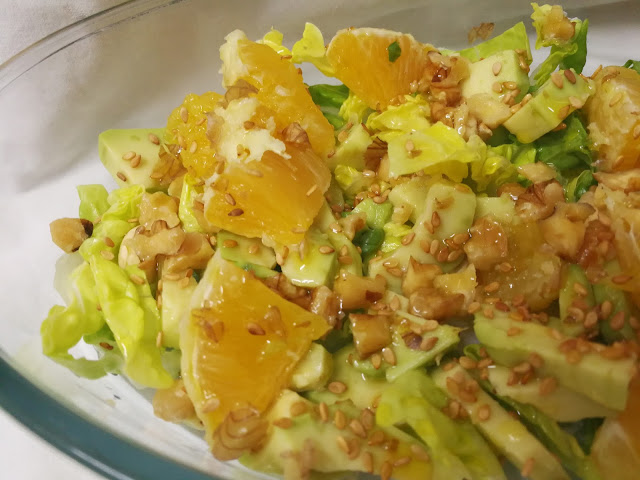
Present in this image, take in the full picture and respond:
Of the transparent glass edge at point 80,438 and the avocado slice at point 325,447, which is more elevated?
the transparent glass edge at point 80,438

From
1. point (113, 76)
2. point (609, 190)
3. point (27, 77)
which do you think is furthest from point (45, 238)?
point (609, 190)

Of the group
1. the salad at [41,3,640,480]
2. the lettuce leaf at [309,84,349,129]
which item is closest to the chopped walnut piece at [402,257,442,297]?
the salad at [41,3,640,480]

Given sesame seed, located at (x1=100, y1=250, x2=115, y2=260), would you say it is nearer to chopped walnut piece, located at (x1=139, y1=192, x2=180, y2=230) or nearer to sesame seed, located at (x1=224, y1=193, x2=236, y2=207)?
chopped walnut piece, located at (x1=139, y1=192, x2=180, y2=230)

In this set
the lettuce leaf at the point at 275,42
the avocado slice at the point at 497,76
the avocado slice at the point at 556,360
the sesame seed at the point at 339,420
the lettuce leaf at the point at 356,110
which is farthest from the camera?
the lettuce leaf at the point at 275,42

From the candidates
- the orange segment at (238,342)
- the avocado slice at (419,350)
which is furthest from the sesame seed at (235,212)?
the avocado slice at (419,350)

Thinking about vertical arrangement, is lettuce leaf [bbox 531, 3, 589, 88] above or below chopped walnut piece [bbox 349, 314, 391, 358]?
above

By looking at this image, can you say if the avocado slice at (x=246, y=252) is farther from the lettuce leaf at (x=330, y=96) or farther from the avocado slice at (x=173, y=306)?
the lettuce leaf at (x=330, y=96)

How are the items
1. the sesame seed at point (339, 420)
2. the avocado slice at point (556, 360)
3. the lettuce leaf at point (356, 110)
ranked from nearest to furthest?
the avocado slice at point (556, 360) → the sesame seed at point (339, 420) → the lettuce leaf at point (356, 110)

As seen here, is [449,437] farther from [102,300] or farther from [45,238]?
[45,238]
